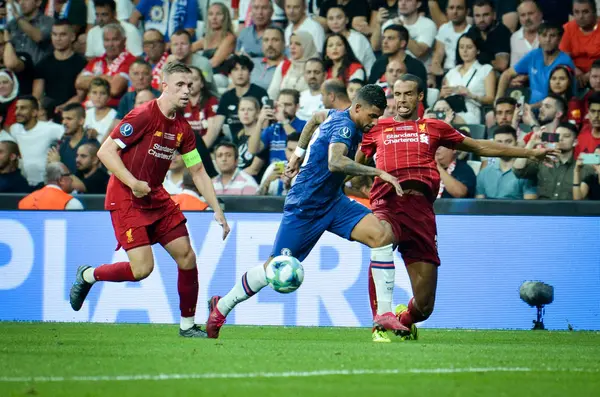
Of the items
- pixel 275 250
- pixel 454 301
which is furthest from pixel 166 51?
pixel 275 250

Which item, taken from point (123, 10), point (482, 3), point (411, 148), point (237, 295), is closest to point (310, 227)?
point (237, 295)

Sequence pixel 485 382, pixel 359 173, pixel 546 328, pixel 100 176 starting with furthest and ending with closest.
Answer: pixel 100 176 → pixel 546 328 → pixel 359 173 → pixel 485 382

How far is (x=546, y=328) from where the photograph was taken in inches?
464

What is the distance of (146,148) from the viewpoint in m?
9.35

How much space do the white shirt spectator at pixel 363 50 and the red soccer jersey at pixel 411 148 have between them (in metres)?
5.52

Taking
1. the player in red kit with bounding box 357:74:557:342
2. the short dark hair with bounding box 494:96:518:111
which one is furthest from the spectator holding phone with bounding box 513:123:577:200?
the player in red kit with bounding box 357:74:557:342

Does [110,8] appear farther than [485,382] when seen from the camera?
Yes

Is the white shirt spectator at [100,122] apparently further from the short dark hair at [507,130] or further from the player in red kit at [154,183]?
the player in red kit at [154,183]

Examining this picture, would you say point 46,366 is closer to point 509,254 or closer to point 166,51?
point 509,254

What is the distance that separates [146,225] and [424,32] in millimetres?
7014

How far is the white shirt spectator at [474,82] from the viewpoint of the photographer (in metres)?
14.2

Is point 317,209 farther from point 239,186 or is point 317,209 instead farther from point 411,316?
point 239,186

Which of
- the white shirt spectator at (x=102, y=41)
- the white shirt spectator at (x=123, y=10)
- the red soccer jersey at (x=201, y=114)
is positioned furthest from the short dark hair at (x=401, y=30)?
the white shirt spectator at (x=123, y=10)

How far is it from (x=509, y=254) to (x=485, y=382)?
5.89 m
